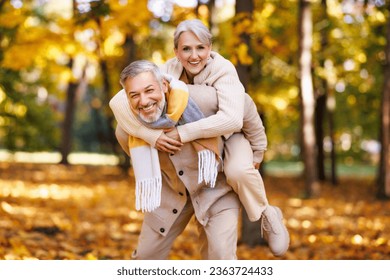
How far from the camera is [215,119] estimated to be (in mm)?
3457

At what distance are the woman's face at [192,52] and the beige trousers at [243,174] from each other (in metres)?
0.51

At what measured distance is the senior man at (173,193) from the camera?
3369 mm

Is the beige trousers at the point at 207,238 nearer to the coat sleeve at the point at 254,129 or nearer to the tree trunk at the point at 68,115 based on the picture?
the coat sleeve at the point at 254,129

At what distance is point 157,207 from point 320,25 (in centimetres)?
1433

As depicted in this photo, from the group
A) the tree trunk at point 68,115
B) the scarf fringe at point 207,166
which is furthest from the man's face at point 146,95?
the tree trunk at point 68,115

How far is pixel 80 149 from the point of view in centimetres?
4553

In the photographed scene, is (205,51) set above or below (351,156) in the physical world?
below

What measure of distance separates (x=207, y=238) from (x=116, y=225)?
5.61 metres

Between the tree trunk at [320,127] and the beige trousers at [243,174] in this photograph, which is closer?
the beige trousers at [243,174]

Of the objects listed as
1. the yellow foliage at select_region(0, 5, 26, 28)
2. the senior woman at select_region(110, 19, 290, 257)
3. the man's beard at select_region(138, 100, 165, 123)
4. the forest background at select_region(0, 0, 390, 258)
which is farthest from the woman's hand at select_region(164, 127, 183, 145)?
the yellow foliage at select_region(0, 5, 26, 28)

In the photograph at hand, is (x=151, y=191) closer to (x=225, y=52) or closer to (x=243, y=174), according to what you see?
(x=243, y=174)

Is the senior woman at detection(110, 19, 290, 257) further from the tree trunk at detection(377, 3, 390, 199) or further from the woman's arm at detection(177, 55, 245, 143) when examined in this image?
the tree trunk at detection(377, 3, 390, 199)
